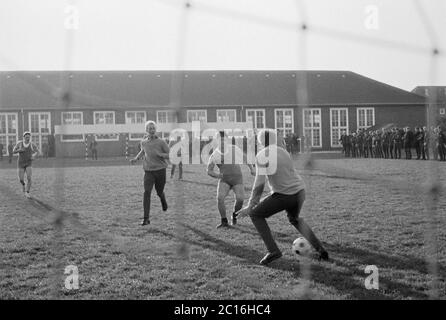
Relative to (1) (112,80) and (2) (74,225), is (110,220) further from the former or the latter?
(1) (112,80)

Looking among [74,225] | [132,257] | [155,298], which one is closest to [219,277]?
[155,298]

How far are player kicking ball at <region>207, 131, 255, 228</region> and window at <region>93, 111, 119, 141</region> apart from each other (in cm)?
3220

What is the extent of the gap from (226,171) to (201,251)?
2081 millimetres

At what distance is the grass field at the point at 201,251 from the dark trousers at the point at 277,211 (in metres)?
0.24

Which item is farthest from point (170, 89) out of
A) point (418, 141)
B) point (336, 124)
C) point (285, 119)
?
point (418, 141)

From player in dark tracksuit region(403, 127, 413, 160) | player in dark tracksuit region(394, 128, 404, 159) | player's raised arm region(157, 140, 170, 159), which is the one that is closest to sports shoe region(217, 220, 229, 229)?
player's raised arm region(157, 140, 170, 159)

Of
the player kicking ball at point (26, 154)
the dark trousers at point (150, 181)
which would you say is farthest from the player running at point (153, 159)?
the player kicking ball at point (26, 154)

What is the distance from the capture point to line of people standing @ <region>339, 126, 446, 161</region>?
80.5 ft

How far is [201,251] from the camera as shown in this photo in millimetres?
6398

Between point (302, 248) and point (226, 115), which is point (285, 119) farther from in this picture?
point (302, 248)

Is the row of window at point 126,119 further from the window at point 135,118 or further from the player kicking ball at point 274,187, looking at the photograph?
the player kicking ball at point 274,187

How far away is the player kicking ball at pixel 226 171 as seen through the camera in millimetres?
8078

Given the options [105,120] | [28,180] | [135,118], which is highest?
[135,118]
